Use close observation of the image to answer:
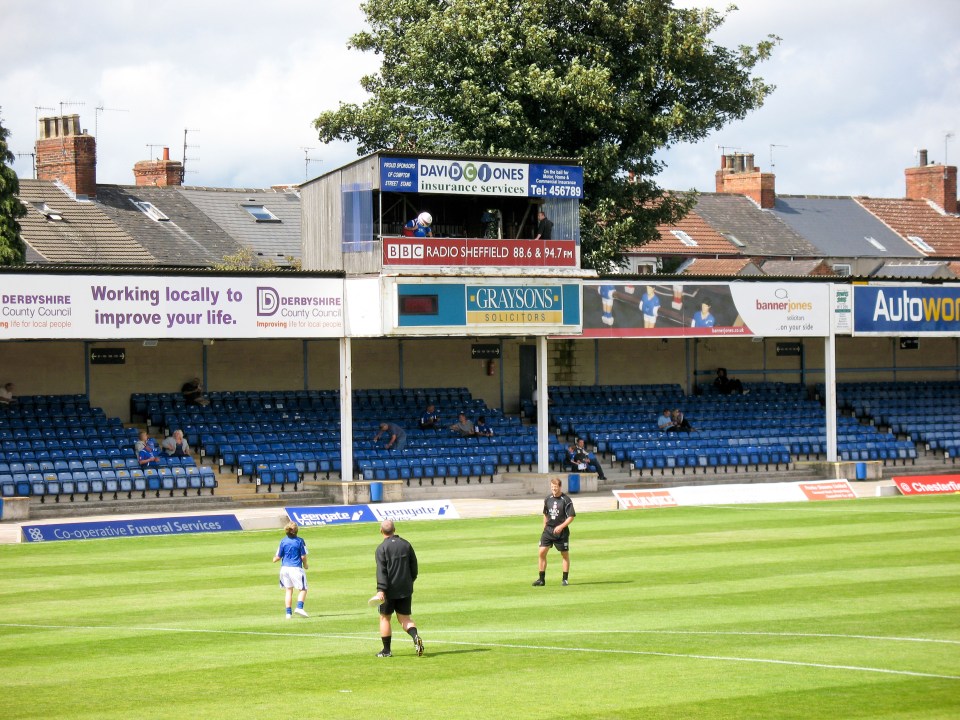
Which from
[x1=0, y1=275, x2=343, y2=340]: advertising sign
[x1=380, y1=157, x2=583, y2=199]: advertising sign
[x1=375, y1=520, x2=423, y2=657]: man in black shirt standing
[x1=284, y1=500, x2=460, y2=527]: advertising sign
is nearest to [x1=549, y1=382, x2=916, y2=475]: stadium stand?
[x1=380, y1=157, x2=583, y2=199]: advertising sign

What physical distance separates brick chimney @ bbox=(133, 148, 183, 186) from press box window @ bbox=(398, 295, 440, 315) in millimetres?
30823

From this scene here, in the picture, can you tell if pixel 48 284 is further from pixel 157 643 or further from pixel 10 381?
pixel 157 643

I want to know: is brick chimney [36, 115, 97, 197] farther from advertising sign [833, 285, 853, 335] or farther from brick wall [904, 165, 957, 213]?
brick wall [904, 165, 957, 213]

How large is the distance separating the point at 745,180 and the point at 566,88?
104 ft

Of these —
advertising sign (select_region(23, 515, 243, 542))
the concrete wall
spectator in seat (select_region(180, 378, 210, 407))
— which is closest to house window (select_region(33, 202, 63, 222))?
the concrete wall

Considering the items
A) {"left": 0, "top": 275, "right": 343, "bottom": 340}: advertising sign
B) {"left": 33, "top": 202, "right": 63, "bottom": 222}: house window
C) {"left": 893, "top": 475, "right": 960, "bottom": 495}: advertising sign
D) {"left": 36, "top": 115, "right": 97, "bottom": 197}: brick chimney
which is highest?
{"left": 36, "top": 115, "right": 97, "bottom": 197}: brick chimney

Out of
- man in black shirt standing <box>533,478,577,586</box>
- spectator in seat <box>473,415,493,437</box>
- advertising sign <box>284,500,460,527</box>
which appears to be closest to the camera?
man in black shirt standing <box>533,478,577,586</box>

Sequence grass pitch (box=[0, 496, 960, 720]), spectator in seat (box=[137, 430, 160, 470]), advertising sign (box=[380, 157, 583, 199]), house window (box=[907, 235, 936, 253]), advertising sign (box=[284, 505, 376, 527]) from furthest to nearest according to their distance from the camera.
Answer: house window (box=[907, 235, 936, 253]) → advertising sign (box=[380, 157, 583, 199]) → spectator in seat (box=[137, 430, 160, 470]) → advertising sign (box=[284, 505, 376, 527]) → grass pitch (box=[0, 496, 960, 720])

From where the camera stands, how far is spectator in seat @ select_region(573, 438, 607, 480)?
40.8m

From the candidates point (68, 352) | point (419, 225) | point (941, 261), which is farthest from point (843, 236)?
point (68, 352)

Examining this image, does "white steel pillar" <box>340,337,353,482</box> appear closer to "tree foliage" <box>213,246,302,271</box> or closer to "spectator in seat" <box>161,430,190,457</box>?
"spectator in seat" <box>161,430,190,457</box>

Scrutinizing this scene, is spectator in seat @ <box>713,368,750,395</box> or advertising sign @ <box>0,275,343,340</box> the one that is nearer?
advertising sign @ <box>0,275,343,340</box>

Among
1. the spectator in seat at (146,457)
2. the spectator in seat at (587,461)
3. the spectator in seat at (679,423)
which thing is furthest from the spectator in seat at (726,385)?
the spectator in seat at (146,457)

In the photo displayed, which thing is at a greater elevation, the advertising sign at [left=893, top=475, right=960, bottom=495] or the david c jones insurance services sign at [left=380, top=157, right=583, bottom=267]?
the david c jones insurance services sign at [left=380, top=157, right=583, bottom=267]
